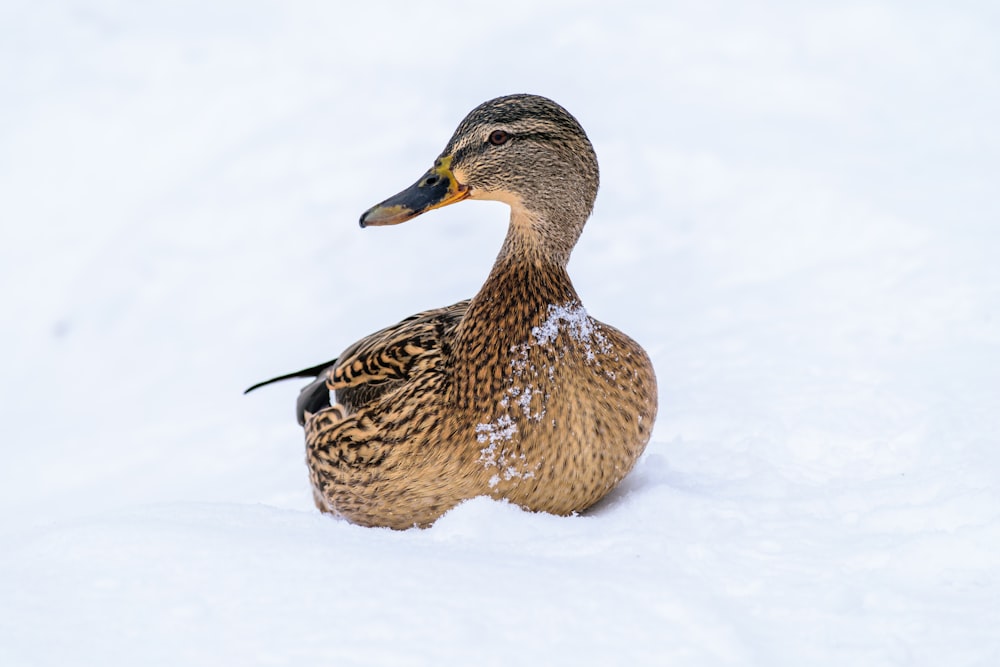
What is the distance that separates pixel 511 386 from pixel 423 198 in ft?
2.34

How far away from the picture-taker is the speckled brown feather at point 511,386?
3.56 metres

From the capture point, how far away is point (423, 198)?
3793mm

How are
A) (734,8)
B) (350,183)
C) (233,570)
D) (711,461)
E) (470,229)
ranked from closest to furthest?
(233,570) < (711,461) < (470,229) < (350,183) < (734,8)

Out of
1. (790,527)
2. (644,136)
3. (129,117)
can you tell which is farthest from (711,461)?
(129,117)

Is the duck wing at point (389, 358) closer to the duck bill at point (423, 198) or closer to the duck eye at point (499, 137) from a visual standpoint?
the duck bill at point (423, 198)

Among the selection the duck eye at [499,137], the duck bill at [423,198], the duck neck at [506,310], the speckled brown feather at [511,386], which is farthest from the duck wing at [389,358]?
the duck eye at [499,137]

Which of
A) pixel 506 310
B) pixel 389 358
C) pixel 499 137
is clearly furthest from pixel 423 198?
pixel 389 358

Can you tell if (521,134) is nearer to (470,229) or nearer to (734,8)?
(470,229)

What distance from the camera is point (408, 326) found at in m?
4.27

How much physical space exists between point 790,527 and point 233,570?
60.4 inches

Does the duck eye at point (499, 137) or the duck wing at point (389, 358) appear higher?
the duck eye at point (499, 137)

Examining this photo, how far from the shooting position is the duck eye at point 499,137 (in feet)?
12.4

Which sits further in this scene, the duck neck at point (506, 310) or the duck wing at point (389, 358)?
the duck wing at point (389, 358)

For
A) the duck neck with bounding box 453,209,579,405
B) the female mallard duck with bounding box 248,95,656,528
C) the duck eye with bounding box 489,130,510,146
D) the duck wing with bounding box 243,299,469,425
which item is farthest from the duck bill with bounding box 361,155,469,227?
the duck wing with bounding box 243,299,469,425
